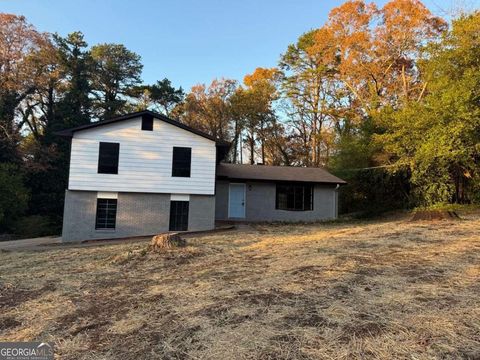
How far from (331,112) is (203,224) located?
64.0 ft

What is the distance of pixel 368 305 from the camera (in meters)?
4.86

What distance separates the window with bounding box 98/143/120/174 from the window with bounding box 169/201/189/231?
303 centimetres

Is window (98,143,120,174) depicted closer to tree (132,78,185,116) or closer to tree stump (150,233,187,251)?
tree stump (150,233,187,251)

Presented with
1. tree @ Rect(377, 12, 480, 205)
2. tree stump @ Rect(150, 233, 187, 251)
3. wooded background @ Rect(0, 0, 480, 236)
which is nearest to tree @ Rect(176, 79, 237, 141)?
wooded background @ Rect(0, 0, 480, 236)

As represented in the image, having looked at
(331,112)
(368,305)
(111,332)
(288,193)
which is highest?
(331,112)

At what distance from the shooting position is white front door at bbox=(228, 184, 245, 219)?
20.0 m

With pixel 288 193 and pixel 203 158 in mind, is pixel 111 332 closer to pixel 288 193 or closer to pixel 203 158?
pixel 203 158

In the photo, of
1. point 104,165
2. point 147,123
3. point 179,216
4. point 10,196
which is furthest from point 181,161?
point 10,196

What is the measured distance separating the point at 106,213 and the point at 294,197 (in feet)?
32.6

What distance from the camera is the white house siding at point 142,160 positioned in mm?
15992

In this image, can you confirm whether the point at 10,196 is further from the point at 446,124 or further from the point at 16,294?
the point at 446,124

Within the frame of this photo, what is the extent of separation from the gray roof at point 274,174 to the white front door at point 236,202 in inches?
28.0

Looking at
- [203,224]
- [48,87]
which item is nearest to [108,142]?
[203,224]

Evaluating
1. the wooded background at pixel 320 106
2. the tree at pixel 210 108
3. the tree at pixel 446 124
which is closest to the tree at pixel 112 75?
the wooded background at pixel 320 106
